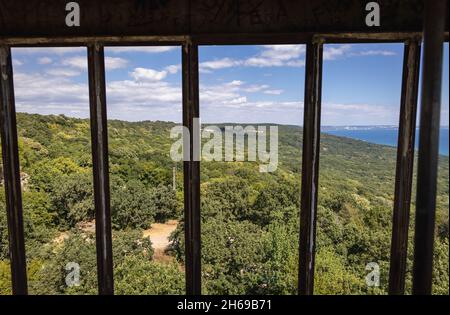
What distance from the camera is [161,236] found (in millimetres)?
3643

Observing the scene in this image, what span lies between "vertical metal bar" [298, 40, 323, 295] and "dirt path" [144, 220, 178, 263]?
4.18 ft

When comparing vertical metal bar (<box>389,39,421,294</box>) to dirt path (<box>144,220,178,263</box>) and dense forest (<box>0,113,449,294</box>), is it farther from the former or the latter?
dirt path (<box>144,220,178,263</box>)

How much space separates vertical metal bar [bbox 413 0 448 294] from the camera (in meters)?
1.41

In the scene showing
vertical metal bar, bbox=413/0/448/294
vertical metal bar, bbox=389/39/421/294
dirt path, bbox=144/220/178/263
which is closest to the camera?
vertical metal bar, bbox=413/0/448/294

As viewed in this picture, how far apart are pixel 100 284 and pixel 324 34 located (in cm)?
304

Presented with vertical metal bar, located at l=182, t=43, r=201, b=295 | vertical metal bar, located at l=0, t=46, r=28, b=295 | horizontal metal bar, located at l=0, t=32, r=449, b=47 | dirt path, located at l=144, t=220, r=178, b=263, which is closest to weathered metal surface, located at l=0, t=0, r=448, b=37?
horizontal metal bar, located at l=0, t=32, r=449, b=47

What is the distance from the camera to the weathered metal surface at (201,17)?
2607 mm

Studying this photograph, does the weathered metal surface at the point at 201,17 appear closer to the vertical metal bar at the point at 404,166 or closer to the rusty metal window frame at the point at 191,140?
the rusty metal window frame at the point at 191,140

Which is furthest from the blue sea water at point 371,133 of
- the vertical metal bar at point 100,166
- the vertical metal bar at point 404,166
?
the vertical metal bar at point 100,166

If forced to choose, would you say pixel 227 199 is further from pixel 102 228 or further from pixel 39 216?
pixel 39 216

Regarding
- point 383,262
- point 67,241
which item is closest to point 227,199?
point 383,262

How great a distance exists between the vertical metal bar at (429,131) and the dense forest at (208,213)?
1.35 m

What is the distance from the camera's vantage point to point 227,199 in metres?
3.85

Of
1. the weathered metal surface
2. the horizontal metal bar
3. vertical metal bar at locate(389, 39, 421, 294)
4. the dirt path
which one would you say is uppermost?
the weathered metal surface
